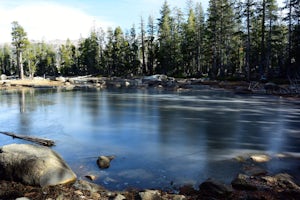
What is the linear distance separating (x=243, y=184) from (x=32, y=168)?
16.6 feet

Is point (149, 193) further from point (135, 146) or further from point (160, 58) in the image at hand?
point (160, 58)

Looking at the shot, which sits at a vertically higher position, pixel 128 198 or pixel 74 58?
pixel 74 58

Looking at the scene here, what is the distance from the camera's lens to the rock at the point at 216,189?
6.06 metres

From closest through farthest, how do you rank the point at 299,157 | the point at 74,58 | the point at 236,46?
the point at 299,157, the point at 236,46, the point at 74,58

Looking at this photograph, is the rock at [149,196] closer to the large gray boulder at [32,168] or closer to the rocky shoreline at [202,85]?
the large gray boulder at [32,168]

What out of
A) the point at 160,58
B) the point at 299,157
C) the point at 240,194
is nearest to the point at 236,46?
the point at 160,58

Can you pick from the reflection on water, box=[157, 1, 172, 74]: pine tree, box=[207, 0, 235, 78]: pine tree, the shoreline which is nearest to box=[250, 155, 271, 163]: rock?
the reflection on water

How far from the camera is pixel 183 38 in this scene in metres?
55.7

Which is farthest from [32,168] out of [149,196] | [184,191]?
[184,191]

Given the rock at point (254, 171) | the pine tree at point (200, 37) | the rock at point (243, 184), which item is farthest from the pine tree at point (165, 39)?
the rock at point (243, 184)

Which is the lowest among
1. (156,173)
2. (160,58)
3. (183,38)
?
(156,173)

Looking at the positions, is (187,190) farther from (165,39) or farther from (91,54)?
(91,54)

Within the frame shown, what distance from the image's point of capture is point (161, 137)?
11695mm

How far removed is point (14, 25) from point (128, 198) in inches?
2182
